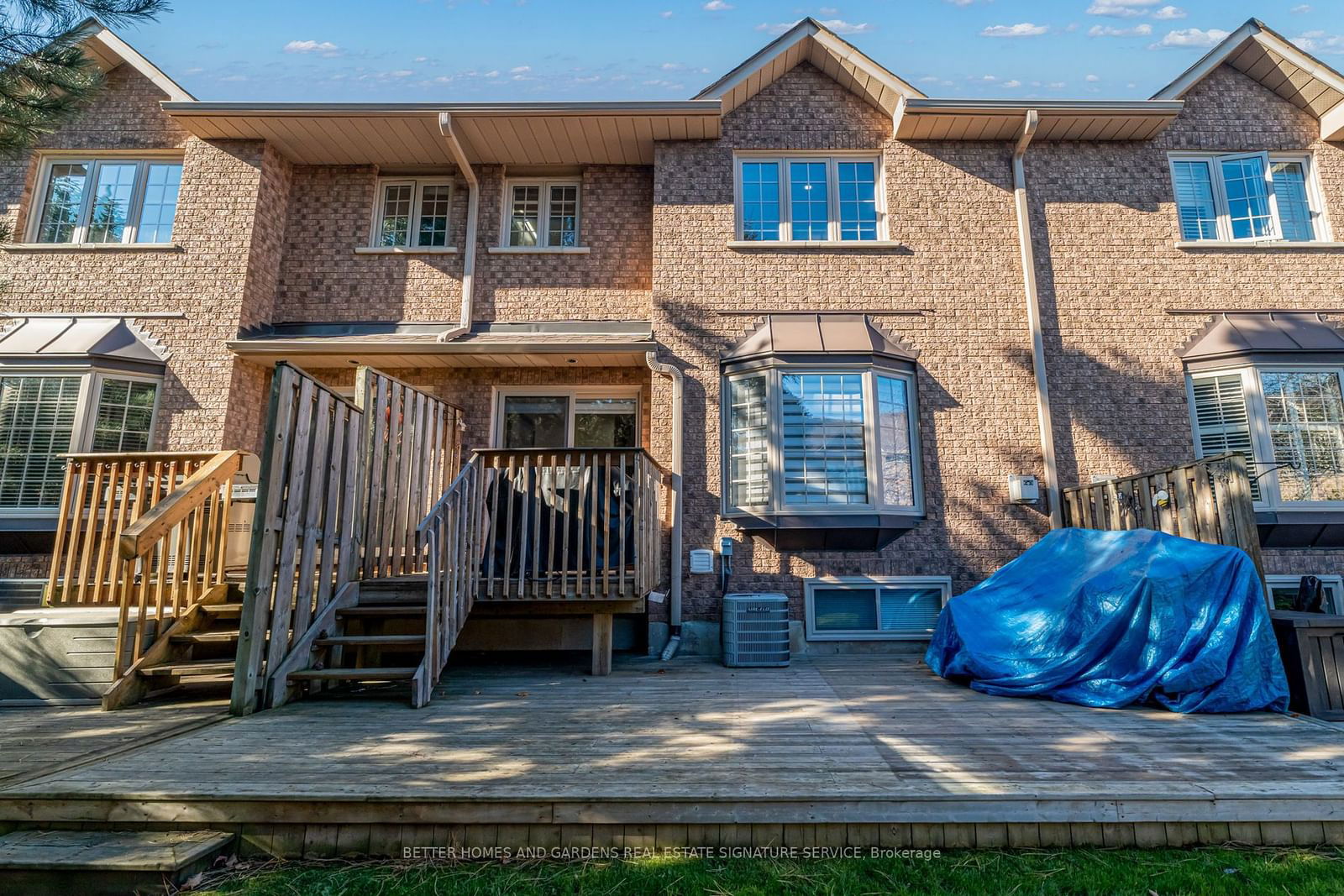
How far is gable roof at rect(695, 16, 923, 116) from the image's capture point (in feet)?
25.1

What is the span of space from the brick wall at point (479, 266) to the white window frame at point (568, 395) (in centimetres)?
87

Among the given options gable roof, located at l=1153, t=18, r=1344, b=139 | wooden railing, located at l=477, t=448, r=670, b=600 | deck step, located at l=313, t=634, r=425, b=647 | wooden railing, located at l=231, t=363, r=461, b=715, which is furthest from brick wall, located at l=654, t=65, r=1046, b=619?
deck step, located at l=313, t=634, r=425, b=647

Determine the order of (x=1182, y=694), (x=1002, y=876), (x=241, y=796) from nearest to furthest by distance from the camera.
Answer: (x=1002, y=876) → (x=241, y=796) → (x=1182, y=694)

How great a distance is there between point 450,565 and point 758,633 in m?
2.93

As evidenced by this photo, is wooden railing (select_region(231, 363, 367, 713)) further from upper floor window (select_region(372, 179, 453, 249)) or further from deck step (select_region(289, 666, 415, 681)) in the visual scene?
upper floor window (select_region(372, 179, 453, 249))

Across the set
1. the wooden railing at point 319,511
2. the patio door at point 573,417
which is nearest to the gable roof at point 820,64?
the patio door at point 573,417

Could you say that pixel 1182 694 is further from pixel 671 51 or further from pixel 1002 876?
pixel 671 51

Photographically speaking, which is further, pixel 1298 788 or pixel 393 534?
pixel 393 534

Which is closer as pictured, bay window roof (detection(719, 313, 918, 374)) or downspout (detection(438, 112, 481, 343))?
bay window roof (detection(719, 313, 918, 374))

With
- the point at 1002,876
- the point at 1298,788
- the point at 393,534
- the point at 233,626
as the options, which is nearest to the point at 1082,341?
the point at 1298,788

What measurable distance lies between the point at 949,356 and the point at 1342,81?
5.73 meters

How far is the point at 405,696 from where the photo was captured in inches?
181

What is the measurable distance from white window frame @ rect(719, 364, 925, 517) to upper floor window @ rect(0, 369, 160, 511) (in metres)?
6.55

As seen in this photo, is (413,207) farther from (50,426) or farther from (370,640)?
(370,640)
